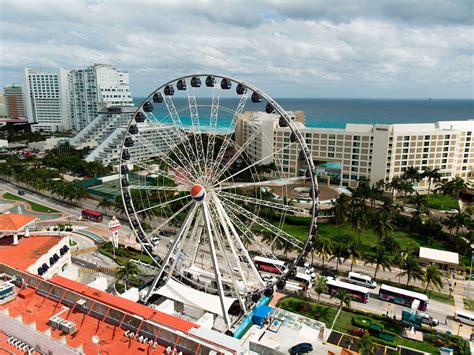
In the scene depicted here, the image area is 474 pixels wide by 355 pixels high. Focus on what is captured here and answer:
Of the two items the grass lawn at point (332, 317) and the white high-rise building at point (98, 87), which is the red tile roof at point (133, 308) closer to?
the grass lawn at point (332, 317)

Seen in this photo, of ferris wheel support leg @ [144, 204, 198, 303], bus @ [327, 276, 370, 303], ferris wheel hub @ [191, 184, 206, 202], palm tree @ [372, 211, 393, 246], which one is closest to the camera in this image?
ferris wheel hub @ [191, 184, 206, 202]

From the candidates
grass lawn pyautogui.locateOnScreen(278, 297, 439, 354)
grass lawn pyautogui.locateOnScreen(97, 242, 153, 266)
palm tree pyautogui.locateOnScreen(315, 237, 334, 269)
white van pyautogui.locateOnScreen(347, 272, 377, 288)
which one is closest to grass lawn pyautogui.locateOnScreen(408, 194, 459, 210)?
white van pyautogui.locateOnScreen(347, 272, 377, 288)

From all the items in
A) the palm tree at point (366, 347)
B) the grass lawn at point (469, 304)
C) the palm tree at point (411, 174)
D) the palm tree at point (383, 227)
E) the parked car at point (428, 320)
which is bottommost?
the grass lawn at point (469, 304)

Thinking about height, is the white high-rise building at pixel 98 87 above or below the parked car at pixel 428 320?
above

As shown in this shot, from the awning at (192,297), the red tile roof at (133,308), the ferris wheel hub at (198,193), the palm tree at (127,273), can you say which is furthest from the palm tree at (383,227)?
the red tile roof at (133,308)

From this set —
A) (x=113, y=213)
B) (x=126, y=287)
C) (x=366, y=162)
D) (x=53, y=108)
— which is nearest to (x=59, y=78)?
(x=53, y=108)

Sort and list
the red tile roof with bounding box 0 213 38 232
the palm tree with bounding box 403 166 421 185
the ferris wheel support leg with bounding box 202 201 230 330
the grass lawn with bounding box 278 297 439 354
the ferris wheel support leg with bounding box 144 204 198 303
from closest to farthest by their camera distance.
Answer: the ferris wheel support leg with bounding box 202 201 230 330 < the ferris wheel support leg with bounding box 144 204 198 303 < the grass lawn with bounding box 278 297 439 354 < the red tile roof with bounding box 0 213 38 232 < the palm tree with bounding box 403 166 421 185

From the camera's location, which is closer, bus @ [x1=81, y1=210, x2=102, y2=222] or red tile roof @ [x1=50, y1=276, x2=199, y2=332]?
red tile roof @ [x1=50, y1=276, x2=199, y2=332]

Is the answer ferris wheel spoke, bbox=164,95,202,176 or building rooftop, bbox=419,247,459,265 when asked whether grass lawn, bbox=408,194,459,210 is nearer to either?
building rooftop, bbox=419,247,459,265
